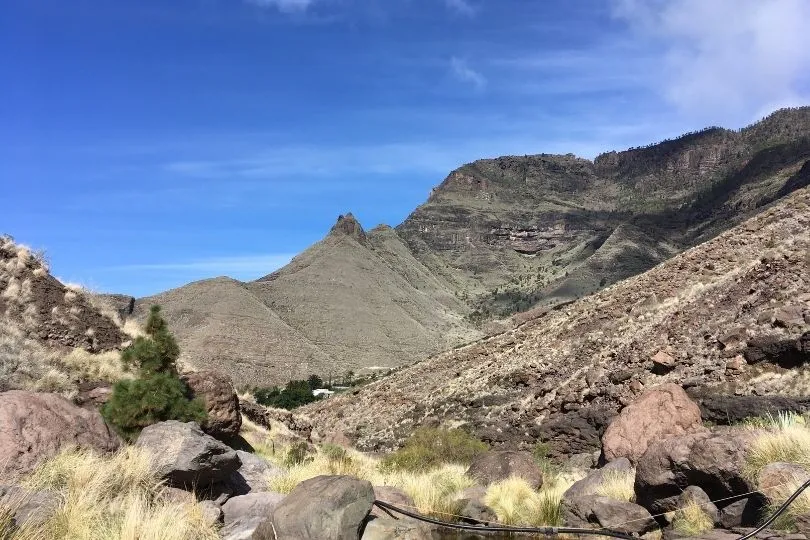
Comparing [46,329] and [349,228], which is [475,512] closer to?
[46,329]

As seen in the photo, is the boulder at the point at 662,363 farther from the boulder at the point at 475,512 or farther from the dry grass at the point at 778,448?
the dry grass at the point at 778,448

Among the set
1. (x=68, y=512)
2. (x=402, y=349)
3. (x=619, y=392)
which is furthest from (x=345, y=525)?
(x=402, y=349)

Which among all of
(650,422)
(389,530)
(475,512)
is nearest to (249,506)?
(389,530)

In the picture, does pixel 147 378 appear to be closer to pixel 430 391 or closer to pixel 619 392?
pixel 619 392

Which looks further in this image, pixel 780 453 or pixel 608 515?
pixel 608 515

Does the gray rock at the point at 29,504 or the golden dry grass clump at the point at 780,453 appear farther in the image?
the golden dry grass clump at the point at 780,453

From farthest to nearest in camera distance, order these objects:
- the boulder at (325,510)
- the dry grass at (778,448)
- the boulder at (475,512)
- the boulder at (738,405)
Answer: the boulder at (738,405) < the boulder at (475,512) < the dry grass at (778,448) < the boulder at (325,510)

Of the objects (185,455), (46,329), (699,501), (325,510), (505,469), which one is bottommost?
(505,469)

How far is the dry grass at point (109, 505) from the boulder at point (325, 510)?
98cm

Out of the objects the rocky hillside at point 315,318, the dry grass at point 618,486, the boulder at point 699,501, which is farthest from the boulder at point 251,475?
the rocky hillside at point 315,318

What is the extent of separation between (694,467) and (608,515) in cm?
193

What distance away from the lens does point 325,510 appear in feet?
27.1

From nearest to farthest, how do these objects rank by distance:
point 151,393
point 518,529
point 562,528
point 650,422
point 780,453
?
1. point 780,453
2. point 562,528
3. point 518,529
4. point 151,393
5. point 650,422

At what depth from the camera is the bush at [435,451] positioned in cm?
2067
